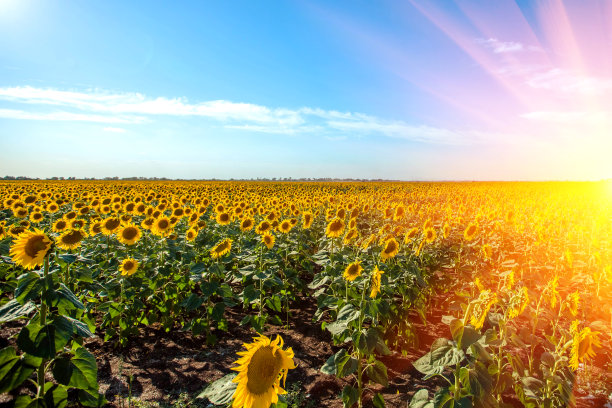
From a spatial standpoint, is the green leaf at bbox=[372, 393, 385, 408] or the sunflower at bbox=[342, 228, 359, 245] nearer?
the green leaf at bbox=[372, 393, 385, 408]

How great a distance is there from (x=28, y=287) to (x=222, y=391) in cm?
160

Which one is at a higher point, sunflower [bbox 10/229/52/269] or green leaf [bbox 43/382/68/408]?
sunflower [bbox 10/229/52/269]

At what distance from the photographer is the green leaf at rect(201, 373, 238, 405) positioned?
167 centimetres

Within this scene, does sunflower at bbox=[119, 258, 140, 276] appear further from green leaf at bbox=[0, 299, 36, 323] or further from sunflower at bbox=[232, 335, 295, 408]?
sunflower at bbox=[232, 335, 295, 408]

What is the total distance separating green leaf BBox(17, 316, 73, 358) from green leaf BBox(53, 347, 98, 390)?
0.23 metres

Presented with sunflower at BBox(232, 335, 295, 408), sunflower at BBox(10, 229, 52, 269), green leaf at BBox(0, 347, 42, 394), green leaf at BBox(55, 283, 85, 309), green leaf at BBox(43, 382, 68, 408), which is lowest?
green leaf at BBox(43, 382, 68, 408)

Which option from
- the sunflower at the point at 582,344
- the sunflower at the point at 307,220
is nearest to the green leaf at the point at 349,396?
the sunflower at the point at 582,344

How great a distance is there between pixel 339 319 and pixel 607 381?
3.71m

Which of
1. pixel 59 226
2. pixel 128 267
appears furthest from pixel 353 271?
pixel 59 226

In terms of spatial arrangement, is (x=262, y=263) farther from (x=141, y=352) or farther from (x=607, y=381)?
(x=607, y=381)

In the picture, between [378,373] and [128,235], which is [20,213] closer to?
[128,235]

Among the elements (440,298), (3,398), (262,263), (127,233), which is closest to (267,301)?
(262,263)

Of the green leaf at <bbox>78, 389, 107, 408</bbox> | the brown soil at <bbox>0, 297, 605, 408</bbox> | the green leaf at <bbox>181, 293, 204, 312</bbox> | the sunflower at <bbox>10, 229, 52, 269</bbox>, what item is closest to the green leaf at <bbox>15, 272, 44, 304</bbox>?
the sunflower at <bbox>10, 229, 52, 269</bbox>

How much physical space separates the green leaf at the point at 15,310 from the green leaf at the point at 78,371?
411 millimetres
